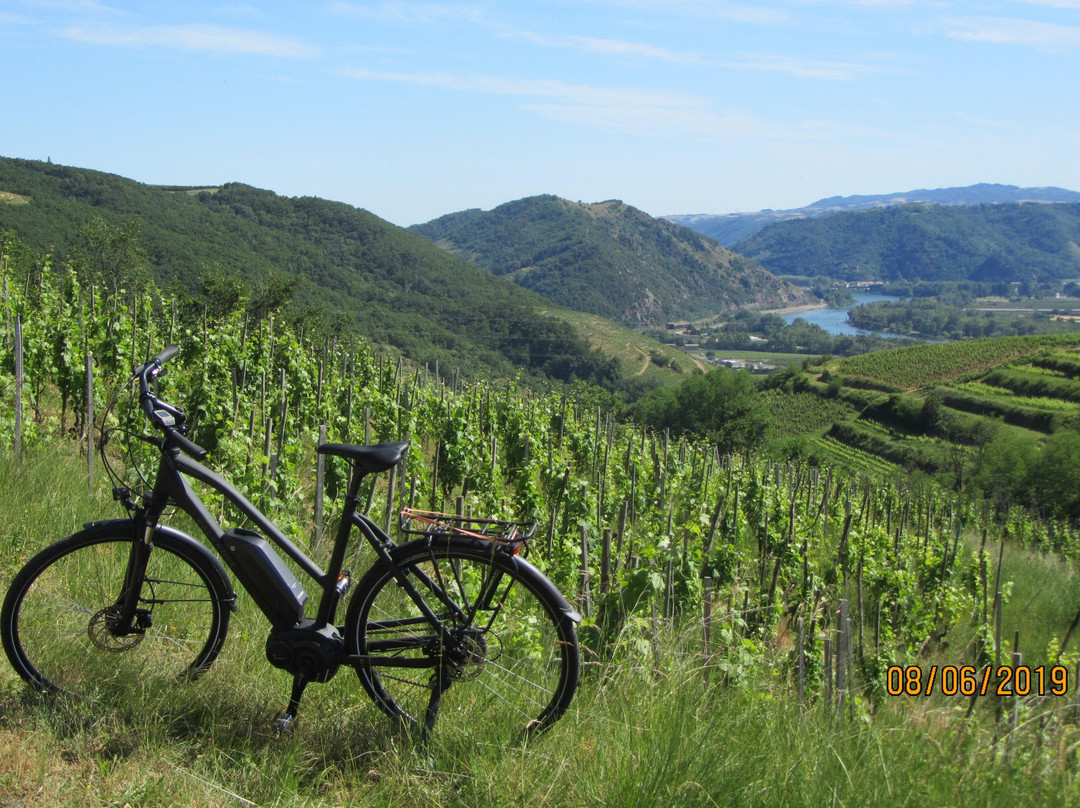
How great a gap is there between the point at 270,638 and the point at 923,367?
78.0 m

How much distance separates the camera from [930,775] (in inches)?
76.2

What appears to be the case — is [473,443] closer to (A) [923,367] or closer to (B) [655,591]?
(B) [655,591]

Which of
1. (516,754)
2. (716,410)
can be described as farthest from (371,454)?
(716,410)

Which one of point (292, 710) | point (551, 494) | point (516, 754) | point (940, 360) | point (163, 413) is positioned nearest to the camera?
point (516, 754)

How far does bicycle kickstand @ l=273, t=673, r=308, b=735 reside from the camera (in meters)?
2.08

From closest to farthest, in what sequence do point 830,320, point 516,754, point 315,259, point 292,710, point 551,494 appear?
point 516,754, point 292,710, point 551,494, point 315,259, point 830,320

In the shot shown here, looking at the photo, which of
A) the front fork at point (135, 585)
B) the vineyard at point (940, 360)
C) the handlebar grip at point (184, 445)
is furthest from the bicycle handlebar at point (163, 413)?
the vineyard at point (940, 360)

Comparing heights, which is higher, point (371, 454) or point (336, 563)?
point (371, 454)

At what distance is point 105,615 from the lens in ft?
7.70

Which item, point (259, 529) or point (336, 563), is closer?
point (336, 563)

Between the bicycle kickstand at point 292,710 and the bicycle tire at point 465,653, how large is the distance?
0.15 metres

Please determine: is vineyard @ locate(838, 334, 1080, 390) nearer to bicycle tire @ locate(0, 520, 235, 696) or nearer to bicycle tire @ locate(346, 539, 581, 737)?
bicycle tire @ locate(346, 539, 581, 737)

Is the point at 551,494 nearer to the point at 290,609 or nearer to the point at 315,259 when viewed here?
the point at 290,609

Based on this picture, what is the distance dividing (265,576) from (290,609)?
0.39 ft
